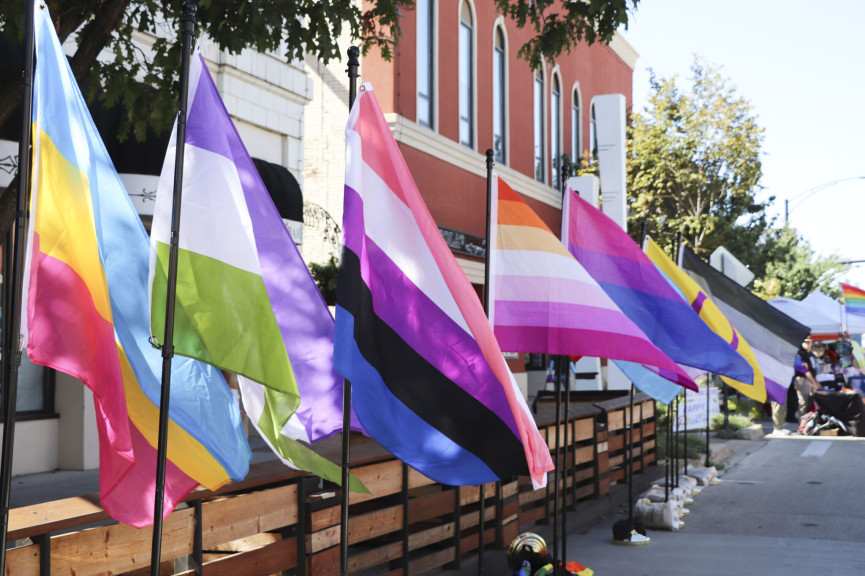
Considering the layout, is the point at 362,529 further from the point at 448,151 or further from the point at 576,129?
the point at 576,129

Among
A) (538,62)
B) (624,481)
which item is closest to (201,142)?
(538,62)

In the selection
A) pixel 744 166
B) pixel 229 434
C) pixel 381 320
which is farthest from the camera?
pixel 744 166

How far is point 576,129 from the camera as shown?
98.7ft

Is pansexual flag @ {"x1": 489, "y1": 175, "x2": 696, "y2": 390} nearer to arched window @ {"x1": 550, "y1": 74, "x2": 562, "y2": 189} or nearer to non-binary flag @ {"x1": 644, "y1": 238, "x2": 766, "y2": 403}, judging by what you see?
non-binary flag @ {"x1": 644, "y1": 238, "x2": 766, "y2": 403}

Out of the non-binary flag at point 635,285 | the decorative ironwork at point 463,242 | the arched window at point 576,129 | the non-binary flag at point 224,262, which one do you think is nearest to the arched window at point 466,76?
the decorative ironwork at point 463,242

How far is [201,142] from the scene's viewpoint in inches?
166

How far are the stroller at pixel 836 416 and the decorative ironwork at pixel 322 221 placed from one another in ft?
34.3

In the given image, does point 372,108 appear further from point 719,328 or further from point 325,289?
point 325,289

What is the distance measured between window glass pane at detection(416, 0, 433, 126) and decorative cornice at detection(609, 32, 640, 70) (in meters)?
13.3

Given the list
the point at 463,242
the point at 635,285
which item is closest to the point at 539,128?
the point at 463,242

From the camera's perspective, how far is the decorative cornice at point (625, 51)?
32.9 meters

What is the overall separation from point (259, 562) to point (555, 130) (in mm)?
24163

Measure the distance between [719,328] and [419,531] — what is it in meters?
3.71

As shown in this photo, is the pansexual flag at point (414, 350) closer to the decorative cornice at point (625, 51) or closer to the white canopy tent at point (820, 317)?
the white canopy tent at point (820, 317)
